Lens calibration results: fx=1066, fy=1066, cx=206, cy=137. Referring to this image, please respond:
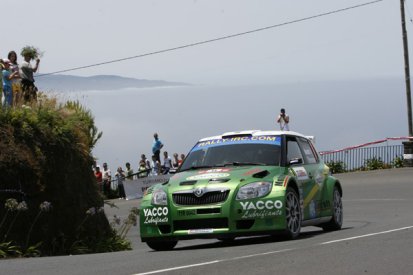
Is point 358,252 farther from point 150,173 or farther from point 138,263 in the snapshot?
point 150,173

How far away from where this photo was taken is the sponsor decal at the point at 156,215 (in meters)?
14.0

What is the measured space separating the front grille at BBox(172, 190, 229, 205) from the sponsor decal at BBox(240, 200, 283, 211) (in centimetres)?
28

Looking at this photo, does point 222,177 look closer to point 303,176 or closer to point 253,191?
point 253,191

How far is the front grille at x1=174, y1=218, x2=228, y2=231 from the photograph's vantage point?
45.1ft

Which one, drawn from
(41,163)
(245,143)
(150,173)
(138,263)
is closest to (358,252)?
(138,263)

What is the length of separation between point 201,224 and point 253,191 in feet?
2.62

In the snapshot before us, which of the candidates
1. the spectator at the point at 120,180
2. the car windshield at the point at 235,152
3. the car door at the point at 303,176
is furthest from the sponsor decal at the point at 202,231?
the spectator at the point at 120,180

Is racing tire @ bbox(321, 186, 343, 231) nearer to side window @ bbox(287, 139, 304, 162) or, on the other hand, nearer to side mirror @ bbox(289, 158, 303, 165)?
side window @ bbox(287, 139, 304, 162)

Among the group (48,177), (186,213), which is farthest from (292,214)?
(48,177)

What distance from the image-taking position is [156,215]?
14102 mm

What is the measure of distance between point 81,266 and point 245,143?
16.3 feet

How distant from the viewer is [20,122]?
1630cm

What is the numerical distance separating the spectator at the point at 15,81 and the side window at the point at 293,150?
14.6 ft

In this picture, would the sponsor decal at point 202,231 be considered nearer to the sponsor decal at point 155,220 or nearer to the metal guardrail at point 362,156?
the sponsor decal at point 155,220
